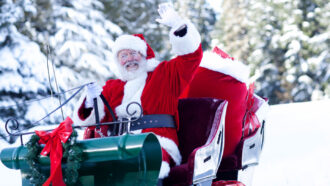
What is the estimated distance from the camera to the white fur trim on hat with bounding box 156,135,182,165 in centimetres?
344

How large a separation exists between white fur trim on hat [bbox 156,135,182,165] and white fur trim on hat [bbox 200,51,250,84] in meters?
0.94

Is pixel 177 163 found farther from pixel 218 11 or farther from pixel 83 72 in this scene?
pixel 218 11

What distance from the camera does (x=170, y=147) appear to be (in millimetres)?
3465

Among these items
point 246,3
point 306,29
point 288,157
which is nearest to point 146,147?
point 288,157

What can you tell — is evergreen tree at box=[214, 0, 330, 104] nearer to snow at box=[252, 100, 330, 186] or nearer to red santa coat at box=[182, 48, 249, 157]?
snow at box=[252, 100, 330, 186]

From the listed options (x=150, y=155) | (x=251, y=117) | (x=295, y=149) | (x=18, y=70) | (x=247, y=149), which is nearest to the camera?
(x=150, y=155)

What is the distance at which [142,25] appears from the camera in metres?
17.6

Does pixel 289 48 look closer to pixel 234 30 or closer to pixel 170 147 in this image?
pixel 234 30

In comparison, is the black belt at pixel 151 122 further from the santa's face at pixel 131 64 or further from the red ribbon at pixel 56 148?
the red ribbon at pixel 56 148

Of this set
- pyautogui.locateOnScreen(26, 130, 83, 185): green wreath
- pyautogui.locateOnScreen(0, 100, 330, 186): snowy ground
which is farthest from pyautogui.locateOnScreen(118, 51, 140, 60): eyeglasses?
Answer: pyautogui.locateOnScreen(0, 100, 330, 186): snowy ground

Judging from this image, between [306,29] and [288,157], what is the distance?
14217 mm

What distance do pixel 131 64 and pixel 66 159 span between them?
1145 mm

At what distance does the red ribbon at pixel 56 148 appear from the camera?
2871 millimetres

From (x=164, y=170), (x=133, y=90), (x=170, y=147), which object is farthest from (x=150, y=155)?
(x=133, y=90)
